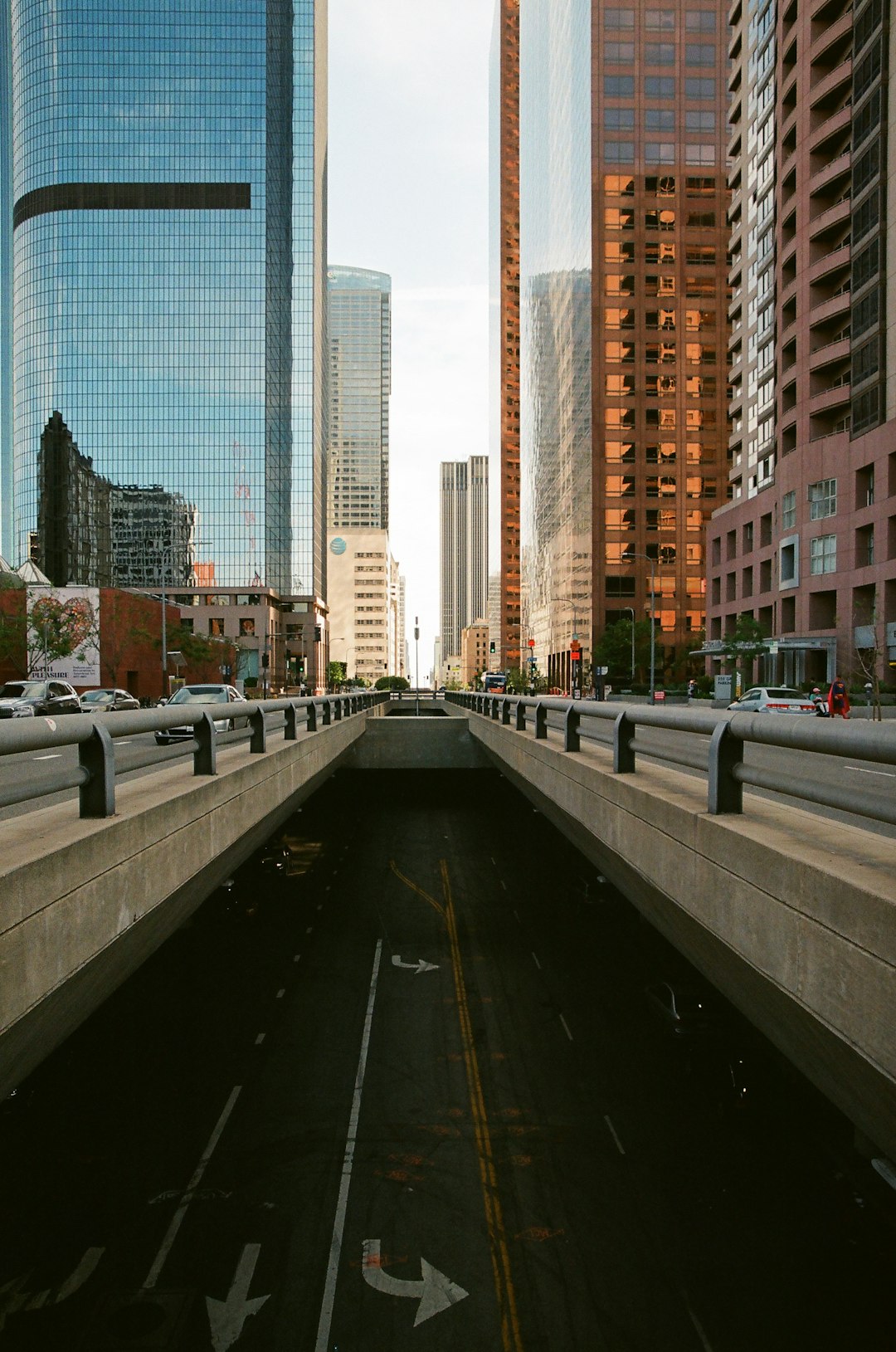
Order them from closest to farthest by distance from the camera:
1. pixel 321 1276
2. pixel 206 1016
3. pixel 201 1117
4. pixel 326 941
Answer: pixel 321 1276 → pixel 201 1117 → pixel 206 1016 → pixel 326 941

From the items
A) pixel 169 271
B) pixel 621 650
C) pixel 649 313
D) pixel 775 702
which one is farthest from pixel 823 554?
pixel 169 271

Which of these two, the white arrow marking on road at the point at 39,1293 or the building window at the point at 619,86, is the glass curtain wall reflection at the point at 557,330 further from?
the white arrow marking on road at the point at 39,1293

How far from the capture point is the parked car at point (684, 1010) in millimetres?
14656

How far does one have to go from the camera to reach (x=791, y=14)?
2537 inches

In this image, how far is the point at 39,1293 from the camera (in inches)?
421

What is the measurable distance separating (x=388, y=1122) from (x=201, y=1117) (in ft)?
9.49

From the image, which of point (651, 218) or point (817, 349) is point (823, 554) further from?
point (651, 218)

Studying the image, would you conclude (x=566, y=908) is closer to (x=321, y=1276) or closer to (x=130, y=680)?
(x=321, y=1276)

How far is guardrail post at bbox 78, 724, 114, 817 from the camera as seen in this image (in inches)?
231

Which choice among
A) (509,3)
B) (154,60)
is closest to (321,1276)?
(154,60)

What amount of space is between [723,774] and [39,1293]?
33.5 feet

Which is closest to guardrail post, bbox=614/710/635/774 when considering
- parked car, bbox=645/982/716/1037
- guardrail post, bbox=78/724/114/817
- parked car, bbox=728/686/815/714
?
guardrail post, bbox=78/724/114/817

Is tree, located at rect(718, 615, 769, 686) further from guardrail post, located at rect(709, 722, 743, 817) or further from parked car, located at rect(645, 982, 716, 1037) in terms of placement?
guardrail post, located at rect(709, 722, 743, 817)

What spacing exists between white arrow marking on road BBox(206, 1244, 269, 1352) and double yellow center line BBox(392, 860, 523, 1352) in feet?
8.93
